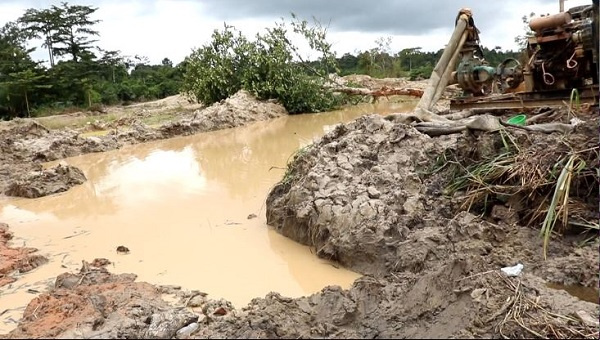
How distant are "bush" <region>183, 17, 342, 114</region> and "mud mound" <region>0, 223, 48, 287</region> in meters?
13.0

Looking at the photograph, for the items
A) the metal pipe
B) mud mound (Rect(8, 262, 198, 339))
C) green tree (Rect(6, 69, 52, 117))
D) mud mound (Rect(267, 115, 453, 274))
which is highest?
green tree (Rect(6, 69, 52, 117))

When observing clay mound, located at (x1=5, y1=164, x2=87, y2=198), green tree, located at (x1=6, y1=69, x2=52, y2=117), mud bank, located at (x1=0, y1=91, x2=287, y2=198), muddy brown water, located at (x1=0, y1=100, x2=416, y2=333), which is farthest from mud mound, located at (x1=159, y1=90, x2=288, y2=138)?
green tree, located at (x1=6, y1=69, x2=52, y2=117)

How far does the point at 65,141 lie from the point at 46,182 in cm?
408

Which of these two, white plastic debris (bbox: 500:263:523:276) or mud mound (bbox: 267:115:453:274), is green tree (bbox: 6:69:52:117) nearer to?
mud mound (bbox: 267:115:453:274)

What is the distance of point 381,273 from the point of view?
155 inches

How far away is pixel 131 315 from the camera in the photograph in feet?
10.2

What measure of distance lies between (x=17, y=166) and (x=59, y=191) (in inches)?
109

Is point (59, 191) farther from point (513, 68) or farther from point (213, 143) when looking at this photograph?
point (513, 68)

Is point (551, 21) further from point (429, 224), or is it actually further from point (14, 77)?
point (14, 77)

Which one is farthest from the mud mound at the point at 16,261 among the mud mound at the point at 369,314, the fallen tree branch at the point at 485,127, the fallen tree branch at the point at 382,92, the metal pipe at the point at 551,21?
the fallen tree branch at the point at 382,92

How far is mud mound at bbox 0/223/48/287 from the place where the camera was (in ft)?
14.9

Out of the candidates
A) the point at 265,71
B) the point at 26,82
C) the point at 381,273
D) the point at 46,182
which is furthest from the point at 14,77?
the point at 381,273

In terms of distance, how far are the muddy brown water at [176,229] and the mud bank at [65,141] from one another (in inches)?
15.8

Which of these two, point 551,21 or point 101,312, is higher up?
point 551,21
